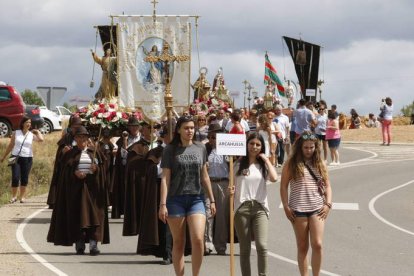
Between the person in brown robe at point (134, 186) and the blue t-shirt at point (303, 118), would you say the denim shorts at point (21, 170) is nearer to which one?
the person in brown robe at point (134, 186)

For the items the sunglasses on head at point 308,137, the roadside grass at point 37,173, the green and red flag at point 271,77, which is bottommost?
the roadside grass at point 37,173

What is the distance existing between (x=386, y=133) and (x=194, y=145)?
30340 mm

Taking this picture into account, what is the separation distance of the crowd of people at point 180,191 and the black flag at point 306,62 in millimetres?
27395

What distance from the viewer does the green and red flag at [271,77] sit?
50062 mm

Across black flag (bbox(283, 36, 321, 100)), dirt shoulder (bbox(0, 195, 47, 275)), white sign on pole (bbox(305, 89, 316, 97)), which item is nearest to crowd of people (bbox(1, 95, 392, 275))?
dirt shoulder (bbox(0, 195, 47, 275))

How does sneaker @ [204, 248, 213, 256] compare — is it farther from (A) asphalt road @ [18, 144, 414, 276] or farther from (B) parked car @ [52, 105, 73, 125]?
(B) parked car @ [52, 105, 73, 125]

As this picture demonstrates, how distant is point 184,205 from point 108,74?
2070 cm

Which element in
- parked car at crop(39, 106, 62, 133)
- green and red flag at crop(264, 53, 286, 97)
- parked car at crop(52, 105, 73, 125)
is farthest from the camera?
green and red flag at crop(264, 53, 286, 97)

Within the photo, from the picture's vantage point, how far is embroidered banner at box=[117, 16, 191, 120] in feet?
64.2

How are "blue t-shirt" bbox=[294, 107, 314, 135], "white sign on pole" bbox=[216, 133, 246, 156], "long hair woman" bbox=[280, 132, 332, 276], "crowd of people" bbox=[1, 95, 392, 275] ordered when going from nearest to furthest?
1. "long hair woman" bbox=[280, 132, 332, 276]
2. "crowd of people" bbox=[1, 95, 392, 275]
3. "white sign on pole" bbox=[216, 133, 246, 156]
4. "blue t-shirt" bbox=[294, 107, 314, 135]

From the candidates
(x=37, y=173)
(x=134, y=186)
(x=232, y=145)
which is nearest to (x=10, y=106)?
(x=37, y=173)

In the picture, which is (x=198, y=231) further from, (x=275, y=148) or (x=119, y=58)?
(x=275, y=148)

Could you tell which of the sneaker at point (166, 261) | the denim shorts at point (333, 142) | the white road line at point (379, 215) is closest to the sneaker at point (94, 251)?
the sneaker at point (166, 261)

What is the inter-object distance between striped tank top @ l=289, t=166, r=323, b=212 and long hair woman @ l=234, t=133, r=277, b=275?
0.37m
